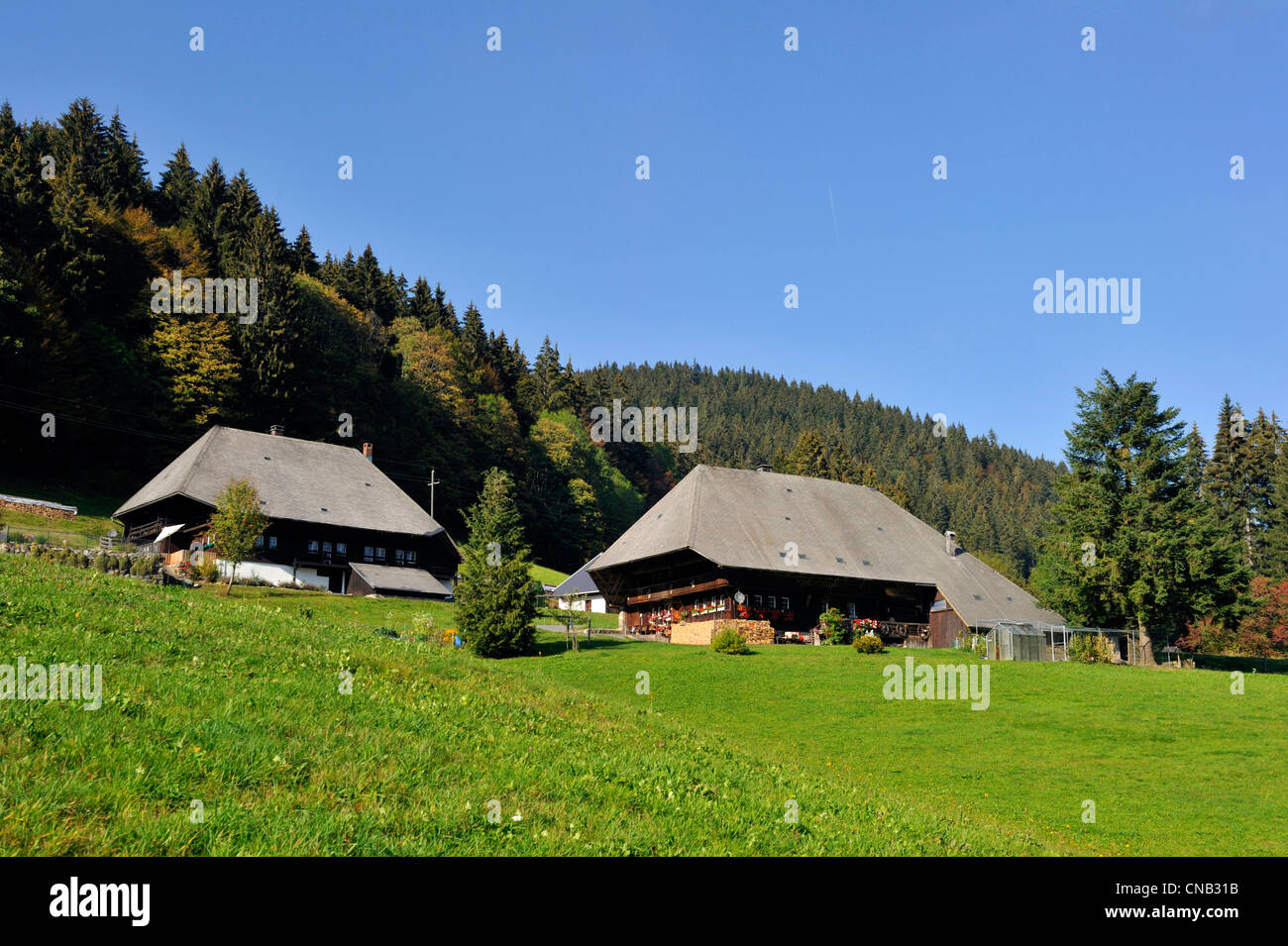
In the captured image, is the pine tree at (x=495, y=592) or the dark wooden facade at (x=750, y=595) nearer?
the pine tree at (x=495, y=592)

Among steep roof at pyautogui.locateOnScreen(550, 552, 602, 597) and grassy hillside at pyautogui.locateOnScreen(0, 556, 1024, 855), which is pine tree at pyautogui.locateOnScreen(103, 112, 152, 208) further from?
grassy hillside at pyautogui.locateOnScreen(0, 556, 1024, 855)

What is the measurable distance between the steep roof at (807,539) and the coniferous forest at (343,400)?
4526 millimetres

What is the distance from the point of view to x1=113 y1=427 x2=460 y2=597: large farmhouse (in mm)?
48938

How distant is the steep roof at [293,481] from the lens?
163ft

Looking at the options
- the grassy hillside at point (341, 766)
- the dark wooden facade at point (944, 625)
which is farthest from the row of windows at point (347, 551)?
the grassy hillside at point (341, 766)

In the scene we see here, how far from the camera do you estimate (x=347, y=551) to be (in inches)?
2095

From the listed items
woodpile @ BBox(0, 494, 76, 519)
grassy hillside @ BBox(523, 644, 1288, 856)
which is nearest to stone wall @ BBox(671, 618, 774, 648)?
grassy hillside @ BBox(523, 644, 1288, 856)

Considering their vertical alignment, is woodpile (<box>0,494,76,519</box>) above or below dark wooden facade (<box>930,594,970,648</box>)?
above

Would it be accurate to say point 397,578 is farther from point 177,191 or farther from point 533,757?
point 177,191

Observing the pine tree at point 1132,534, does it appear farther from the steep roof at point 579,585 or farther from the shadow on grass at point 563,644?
the steep roof at point 579,585

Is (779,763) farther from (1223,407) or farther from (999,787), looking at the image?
(1223,407)

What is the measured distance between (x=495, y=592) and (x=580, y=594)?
2744 centimetres

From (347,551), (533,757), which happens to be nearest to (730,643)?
(533,757)

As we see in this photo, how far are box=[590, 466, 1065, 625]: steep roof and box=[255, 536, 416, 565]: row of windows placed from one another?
1404 cm
